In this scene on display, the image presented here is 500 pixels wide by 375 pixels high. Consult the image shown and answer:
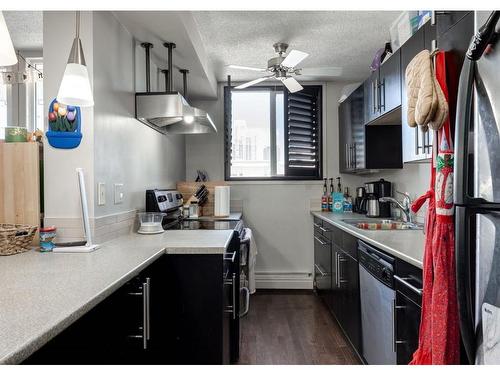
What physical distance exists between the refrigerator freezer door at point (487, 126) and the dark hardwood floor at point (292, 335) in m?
1.80

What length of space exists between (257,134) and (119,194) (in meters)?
2.35

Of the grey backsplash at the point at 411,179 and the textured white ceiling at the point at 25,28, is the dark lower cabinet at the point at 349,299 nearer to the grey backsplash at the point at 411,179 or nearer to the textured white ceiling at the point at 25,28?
the grey backsplash at the point at 411,179

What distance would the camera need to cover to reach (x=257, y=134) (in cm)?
409

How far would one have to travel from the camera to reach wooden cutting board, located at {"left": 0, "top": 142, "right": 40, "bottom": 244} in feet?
5.29

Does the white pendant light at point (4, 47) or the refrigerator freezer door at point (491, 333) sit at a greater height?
the white pendant light at point (4, 47)

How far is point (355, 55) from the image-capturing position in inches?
124

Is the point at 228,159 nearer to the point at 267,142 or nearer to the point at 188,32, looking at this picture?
the point at 267,142

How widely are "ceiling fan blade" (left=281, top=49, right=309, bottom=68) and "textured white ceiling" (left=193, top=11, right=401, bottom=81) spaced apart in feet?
0.84

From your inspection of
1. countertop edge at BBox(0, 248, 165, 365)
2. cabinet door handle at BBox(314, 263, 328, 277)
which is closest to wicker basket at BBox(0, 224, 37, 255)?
countertop edge at BBox(0, 248, 165, 365)

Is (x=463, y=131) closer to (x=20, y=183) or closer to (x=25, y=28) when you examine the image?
(x=20, y=183)

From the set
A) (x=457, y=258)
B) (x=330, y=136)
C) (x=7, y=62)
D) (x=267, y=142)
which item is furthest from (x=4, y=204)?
(x=330, y=136)

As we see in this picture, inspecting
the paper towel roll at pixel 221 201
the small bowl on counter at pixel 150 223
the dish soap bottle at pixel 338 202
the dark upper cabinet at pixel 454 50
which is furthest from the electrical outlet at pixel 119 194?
the dish soap bottle at pixel 338 202

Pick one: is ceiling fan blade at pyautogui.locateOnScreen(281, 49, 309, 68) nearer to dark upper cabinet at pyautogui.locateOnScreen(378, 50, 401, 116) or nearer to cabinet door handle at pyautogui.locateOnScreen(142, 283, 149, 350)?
dark upper cabinet at pyautogui.locateOnScreen(378, 50, 401, 116)

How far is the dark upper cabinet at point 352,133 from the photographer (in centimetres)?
309
